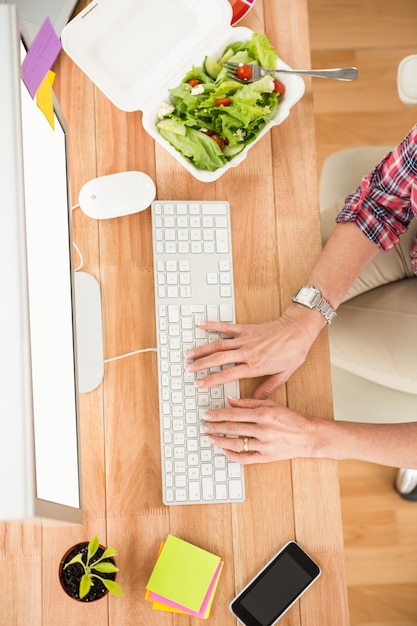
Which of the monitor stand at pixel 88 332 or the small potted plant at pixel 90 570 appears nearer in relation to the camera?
the small potted plant at pixel 90 570

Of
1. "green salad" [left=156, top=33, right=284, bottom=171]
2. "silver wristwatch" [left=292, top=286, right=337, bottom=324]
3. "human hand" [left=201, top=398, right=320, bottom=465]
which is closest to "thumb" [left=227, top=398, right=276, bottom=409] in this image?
"human hand" [left=201, top=398, right=320, bottom=465]

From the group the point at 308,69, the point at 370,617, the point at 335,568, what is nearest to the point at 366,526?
the point at 370,617

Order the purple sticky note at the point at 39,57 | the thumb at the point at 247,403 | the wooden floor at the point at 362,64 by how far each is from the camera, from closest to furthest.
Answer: the purple sticky note at the point at 39,57 → the thumb at the point at 247,403 → the wooden floor at the point at 362,64

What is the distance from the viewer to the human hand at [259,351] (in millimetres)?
959

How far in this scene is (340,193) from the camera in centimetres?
130

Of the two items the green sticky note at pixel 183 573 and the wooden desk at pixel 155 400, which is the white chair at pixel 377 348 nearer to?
the wooden desk at pixel 155 400

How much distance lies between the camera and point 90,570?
864 millimetres

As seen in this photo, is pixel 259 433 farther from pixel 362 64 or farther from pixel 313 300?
pixel 362 64

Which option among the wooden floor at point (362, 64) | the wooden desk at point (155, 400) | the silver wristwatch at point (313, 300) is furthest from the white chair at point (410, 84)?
the wooden floor at point (362, 64)

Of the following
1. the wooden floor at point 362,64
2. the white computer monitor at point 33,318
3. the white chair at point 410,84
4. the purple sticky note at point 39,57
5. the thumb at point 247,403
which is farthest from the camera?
the wooden floor at point 362,64

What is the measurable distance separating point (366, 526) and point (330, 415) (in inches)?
32.5

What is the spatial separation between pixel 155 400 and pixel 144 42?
604 millimetres

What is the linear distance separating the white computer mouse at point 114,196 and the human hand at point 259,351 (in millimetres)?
228

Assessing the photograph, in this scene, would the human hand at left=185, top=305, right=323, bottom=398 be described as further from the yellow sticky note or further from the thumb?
the yellow sticky note
